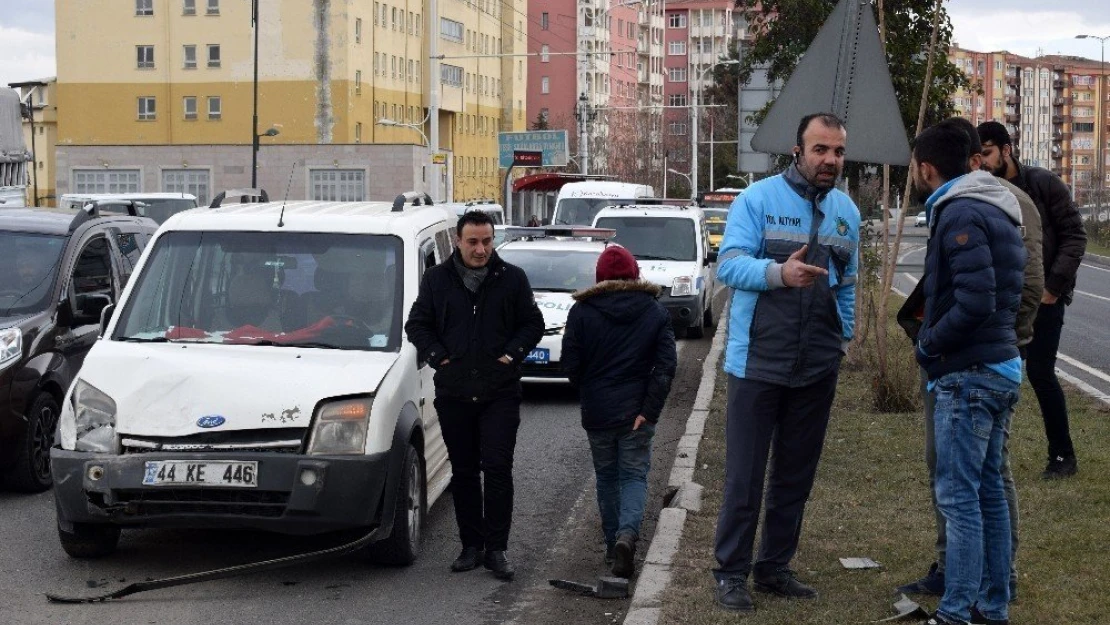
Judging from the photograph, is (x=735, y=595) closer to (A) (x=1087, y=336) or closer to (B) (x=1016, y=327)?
(B) (x=1016, y=327)

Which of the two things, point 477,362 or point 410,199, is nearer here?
point 477,362

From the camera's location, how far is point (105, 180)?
84.2 metres

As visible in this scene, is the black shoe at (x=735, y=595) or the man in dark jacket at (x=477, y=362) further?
the man in dark jacket at (x=477, y=362)

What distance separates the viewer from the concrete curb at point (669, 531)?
687cm

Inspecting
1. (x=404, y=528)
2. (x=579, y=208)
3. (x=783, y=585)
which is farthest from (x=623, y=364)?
(x=579, y=208)

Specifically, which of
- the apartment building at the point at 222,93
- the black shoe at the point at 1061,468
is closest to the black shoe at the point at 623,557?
the black shoe at the point at 1061,468

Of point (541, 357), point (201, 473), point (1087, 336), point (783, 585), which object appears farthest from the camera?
point (1087, 336)

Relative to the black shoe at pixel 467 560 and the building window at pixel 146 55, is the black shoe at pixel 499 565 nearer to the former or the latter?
the black shoe at pixel 467 560

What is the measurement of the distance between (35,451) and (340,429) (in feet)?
11.3

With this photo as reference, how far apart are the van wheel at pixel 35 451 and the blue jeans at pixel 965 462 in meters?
→ 6.07

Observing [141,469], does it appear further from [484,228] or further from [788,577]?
[788,577]

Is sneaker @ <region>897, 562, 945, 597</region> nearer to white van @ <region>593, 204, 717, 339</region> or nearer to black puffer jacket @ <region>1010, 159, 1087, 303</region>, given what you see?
black puffer jacket @ <region>1010, 159, 1087, 303</region>

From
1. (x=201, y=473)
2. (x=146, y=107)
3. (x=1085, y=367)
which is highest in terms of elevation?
(x=146, y=107)

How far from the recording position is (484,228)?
8047 mm
